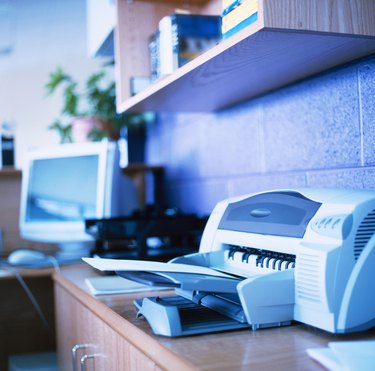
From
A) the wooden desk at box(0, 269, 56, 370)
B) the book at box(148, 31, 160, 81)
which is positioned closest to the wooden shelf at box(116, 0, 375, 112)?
the book at box(148, 31, 160, 81)

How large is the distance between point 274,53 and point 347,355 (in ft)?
2.12

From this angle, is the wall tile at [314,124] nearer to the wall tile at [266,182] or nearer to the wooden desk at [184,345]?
the wall tile at [266,182]

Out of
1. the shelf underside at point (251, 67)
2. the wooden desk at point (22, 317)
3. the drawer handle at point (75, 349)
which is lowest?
the wooden desk at point (22, 317)

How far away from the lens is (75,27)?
4.62 meters

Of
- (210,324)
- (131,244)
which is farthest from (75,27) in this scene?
(210,324)

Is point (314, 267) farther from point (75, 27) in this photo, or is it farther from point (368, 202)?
point (75, 27)

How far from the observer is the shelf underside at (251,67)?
101 cm

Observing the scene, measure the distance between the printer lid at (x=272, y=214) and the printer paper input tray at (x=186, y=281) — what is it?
162 millimetres

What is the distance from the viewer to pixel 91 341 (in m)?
1.29

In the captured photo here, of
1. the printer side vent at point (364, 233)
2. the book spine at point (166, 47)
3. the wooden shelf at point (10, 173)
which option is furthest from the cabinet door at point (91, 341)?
the wooden shelf at point (10, 173)

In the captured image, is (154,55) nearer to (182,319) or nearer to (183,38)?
(183,38)

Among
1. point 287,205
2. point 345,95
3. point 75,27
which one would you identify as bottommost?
point 287,205

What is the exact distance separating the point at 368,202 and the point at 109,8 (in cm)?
162

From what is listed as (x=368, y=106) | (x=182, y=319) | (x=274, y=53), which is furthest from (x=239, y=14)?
(x=182, y=319)
